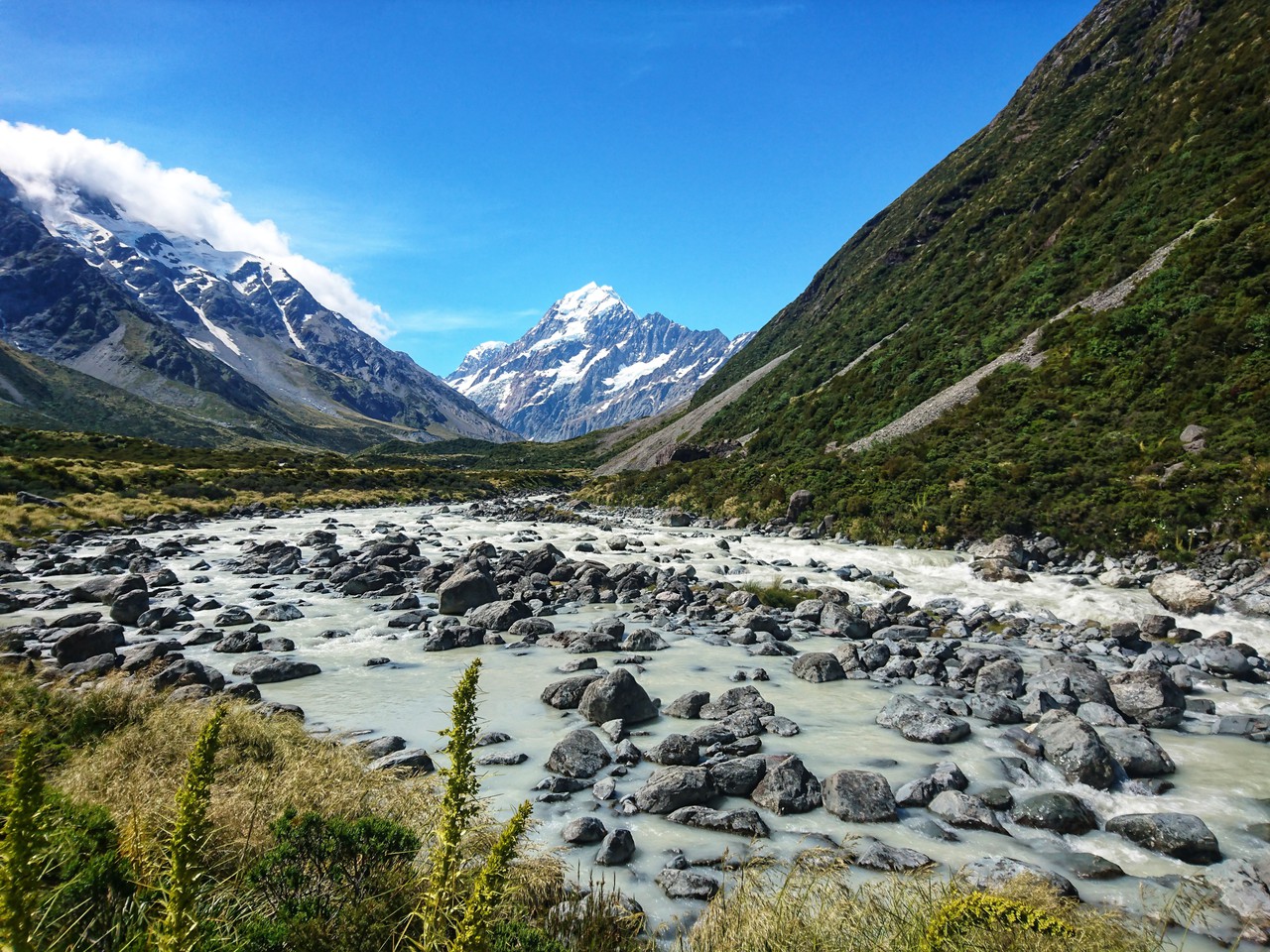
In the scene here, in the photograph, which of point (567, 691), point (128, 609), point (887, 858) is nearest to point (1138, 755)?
point (887, 858)

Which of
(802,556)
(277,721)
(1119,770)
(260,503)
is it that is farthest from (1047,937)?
(260,503)

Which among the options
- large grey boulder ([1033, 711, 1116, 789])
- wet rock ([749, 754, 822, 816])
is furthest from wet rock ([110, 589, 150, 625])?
large grey boulder ([1033, 711, 1116, 789])

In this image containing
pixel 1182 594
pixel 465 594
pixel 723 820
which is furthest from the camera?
pixel 465 594

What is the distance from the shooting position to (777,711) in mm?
12734

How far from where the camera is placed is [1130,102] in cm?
6259

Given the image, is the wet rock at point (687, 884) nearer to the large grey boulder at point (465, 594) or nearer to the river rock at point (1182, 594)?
the large grey boulder at point (465, 594)

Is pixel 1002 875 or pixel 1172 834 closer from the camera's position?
pixel 1002 875

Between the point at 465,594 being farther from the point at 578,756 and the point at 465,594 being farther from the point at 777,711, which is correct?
the point at 777,711

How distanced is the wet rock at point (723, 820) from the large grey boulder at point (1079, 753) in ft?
17.4

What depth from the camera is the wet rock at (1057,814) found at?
8.41 meters

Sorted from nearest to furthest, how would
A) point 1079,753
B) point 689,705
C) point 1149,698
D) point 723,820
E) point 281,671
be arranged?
point 723,820
point 1079,753
point 1149,698
point 689,705
point 281,671

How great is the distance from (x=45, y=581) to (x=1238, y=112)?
71.9m

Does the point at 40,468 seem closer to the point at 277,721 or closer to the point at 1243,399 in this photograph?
the point at 277,721

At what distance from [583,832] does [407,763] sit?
10.6 ft
